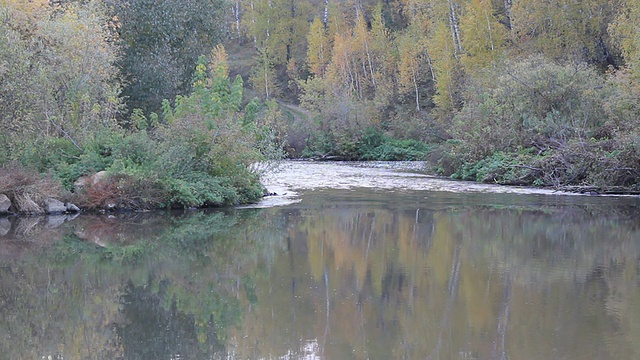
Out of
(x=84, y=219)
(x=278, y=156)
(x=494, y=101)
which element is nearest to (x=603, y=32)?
(x=494, y=101)

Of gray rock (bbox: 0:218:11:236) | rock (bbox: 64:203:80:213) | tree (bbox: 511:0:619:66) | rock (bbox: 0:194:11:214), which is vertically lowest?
gray rock (bbox: 0:218:11:236)

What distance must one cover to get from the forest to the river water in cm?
220

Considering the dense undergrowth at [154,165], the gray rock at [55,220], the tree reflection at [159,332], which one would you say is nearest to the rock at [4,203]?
the dense undergrowth at [154,165]

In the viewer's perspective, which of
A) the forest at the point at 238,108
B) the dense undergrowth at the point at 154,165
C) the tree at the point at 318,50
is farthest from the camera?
the tree at the point at 318,50

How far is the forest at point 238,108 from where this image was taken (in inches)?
855

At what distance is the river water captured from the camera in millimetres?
8539

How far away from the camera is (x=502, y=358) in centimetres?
788

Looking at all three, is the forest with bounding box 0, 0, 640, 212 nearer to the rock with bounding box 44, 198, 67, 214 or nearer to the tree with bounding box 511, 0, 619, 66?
the tree with bounding box 511, 0, 619, 66

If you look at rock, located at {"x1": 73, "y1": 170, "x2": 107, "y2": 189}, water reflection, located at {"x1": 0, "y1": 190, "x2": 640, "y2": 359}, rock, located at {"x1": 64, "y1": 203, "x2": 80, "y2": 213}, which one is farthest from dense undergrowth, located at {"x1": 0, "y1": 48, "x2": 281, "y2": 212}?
water reflection, located at {"x1": 0, "y1": 190, "x2": 640, "y2": 359}

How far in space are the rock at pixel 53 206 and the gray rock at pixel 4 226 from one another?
125 centimetres

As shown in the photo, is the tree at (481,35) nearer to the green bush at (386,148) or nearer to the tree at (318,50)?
the green bush at (386,148)

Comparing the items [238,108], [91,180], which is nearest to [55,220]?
[91,180]

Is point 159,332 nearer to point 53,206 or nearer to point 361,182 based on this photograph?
point 53,206

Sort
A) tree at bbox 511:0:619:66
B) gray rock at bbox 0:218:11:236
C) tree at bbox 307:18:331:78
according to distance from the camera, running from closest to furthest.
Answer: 1. gray rock at bbox 0:218:11:236
2. tree at bbox 511:0:619:66
3. tree at bbox 307:18:331:78
